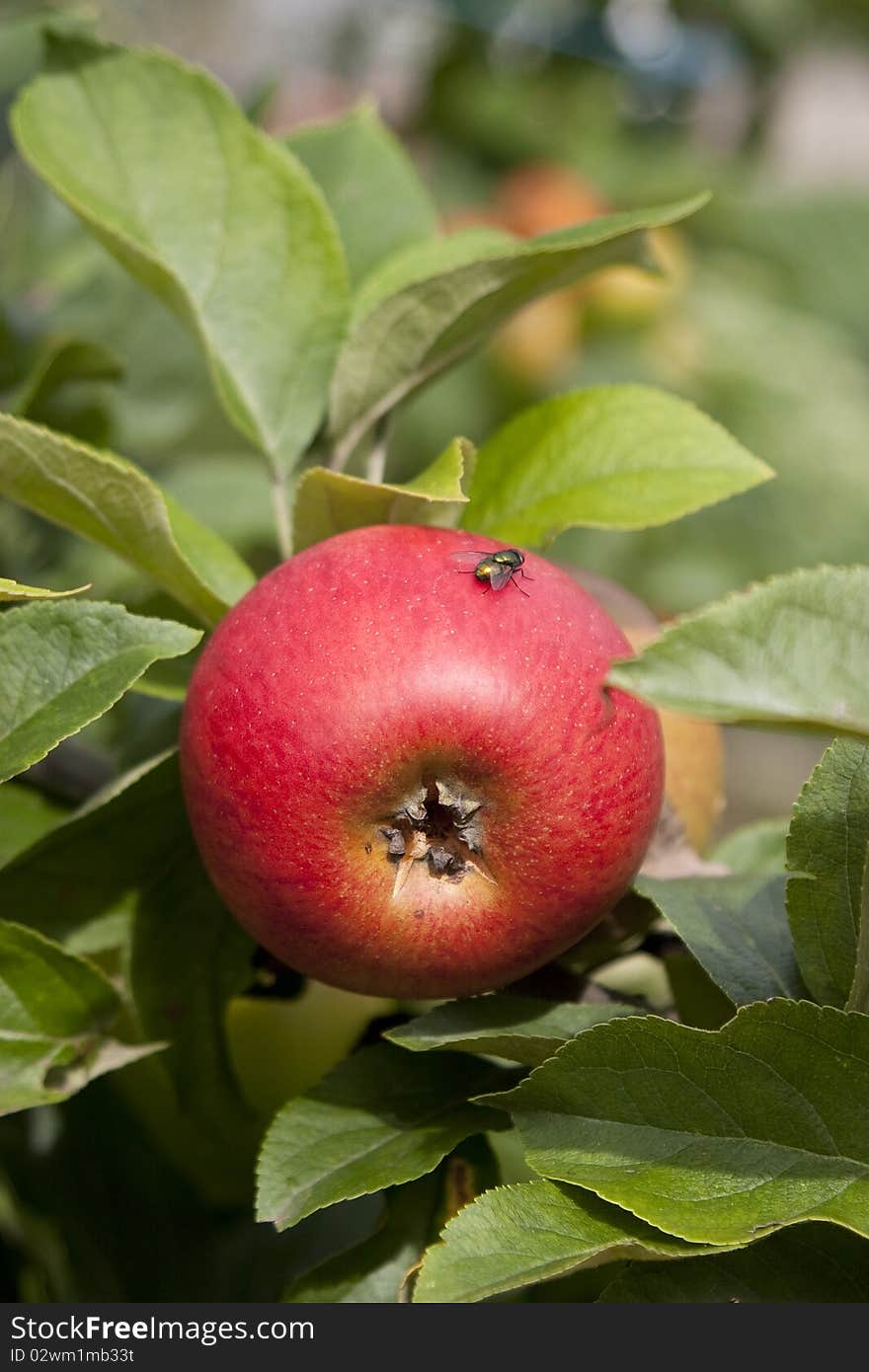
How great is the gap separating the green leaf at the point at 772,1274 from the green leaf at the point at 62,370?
58 centimetres

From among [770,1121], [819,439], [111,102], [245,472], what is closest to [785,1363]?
[770,1121]

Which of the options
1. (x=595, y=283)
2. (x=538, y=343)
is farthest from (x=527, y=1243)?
(x=595, y=283)

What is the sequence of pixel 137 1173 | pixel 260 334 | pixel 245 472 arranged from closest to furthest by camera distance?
pixel 260 334 < pixel 137 1173 < pixel 245 472

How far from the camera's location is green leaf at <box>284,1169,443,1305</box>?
57cm

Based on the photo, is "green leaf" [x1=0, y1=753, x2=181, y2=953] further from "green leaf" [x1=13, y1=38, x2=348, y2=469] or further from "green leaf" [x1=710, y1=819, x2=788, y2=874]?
"green leaf" [x1=710, y1=819, x2=788, y2=874]

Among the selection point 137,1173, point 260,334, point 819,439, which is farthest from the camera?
point 819,439

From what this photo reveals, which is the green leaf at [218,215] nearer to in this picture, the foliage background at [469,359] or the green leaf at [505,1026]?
the foliage background at [469,359]

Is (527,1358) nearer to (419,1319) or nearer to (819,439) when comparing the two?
(419,1319)

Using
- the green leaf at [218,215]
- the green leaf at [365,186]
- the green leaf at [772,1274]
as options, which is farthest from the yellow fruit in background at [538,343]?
the green leaf at [772,1274]

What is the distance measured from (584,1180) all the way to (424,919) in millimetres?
109

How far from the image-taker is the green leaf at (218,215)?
70 cm

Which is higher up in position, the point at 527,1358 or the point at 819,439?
the point at 527,1358

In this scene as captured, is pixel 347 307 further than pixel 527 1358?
Yes

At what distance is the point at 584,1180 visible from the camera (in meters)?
0.49
